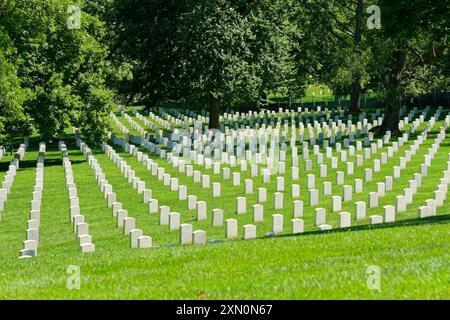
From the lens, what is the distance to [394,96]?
134 ft

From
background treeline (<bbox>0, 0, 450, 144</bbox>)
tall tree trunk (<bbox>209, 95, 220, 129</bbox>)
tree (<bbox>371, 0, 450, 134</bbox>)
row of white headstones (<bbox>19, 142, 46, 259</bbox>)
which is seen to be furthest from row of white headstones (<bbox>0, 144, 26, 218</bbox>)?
tree (<bbox>371, 0, 450, 134</bbox>)

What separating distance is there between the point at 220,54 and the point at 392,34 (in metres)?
23.5

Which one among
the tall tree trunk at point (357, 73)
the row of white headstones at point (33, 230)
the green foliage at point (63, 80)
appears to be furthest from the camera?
the tall tree trunk at point (357, 73)

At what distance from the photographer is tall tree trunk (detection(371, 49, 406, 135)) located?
40844 millimetres

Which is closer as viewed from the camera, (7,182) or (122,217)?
(122,217)

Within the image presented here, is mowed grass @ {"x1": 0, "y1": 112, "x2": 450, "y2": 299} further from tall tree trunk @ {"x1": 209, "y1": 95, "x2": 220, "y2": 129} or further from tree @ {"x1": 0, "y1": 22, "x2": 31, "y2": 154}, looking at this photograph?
tall tree trunk @ {"x1": 209, "y1": 95, "x2": 220, "y2": 129}

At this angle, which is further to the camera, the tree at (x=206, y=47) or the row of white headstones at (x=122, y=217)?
the tree at (x=206, y=47)

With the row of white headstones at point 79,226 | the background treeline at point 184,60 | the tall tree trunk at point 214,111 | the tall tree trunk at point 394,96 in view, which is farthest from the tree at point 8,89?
the tall tree trunk at point 394,96

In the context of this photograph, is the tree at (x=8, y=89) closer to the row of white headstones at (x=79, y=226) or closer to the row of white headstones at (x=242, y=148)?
the row of white headstones at (x=79, y=226)

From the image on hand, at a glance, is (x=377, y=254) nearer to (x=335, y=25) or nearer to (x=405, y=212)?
(x=405, y=212)

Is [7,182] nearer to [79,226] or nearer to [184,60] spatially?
[79,226]

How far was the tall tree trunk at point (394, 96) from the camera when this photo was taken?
40844mm

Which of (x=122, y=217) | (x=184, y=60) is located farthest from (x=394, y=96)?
(x=122, y=217)
